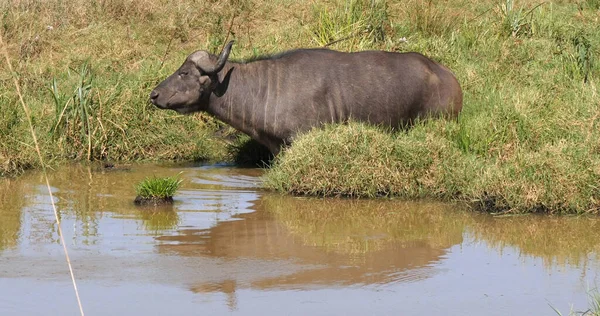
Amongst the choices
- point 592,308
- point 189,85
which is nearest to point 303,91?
point 189,85

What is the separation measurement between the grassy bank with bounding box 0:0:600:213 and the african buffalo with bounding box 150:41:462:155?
55cm

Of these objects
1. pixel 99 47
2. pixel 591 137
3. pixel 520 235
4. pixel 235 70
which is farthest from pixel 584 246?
pixel 99 47

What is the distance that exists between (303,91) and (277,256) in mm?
3798

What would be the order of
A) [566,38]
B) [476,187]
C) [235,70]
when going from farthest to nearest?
[566,38] → [235,70] → [476,187]

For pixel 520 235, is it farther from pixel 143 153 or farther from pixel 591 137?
pixel 143 153

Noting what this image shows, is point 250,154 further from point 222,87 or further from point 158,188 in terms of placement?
point 158,188

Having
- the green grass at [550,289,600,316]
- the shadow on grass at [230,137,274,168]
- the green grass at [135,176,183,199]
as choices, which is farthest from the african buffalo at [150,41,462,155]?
the green grass at [550,289,600,316]

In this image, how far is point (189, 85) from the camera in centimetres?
1120

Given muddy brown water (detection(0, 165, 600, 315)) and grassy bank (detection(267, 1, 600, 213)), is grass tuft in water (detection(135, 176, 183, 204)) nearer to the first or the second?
muddy brown water (detection(0, 165, 600, 315))

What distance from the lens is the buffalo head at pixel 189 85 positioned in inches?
440

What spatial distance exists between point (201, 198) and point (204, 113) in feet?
10.1

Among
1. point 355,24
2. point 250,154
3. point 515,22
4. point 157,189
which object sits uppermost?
point 515,22

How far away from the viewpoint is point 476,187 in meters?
8.94

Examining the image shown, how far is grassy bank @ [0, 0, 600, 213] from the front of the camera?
9492mm
